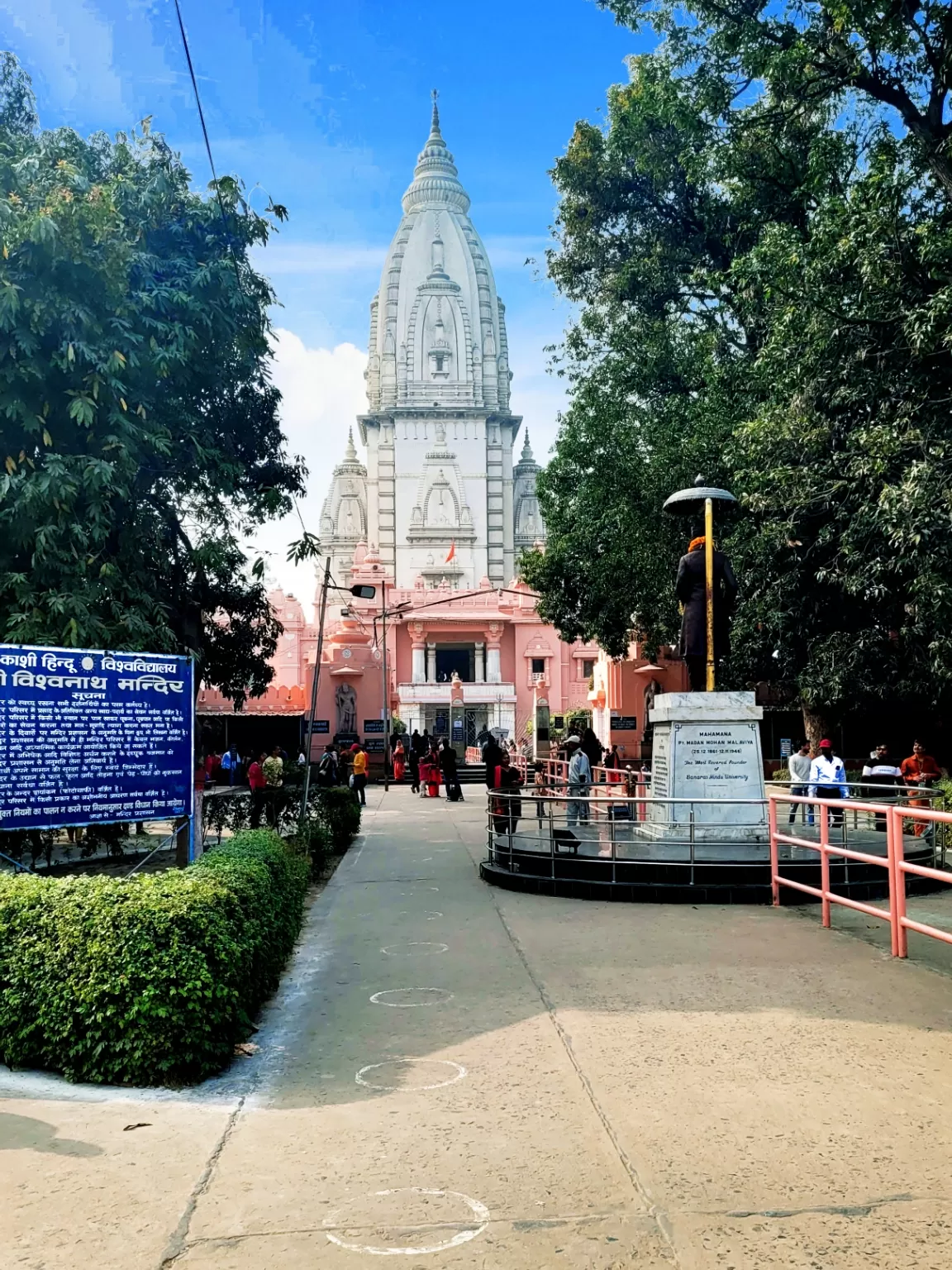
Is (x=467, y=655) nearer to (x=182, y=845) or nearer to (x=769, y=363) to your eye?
(x=769, y=363)

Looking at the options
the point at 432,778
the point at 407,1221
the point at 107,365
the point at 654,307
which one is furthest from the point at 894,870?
the point at 432,778

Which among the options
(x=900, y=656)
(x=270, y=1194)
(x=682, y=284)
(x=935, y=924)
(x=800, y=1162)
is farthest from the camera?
(x=682, y=284)

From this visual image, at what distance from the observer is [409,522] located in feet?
221

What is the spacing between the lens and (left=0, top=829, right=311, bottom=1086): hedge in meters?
4.32

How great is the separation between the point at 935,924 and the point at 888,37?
1088cm

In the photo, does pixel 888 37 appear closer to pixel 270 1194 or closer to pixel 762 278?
pixel 762 278

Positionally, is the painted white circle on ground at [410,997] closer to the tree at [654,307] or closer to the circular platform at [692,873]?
the circular platform at [692,873]

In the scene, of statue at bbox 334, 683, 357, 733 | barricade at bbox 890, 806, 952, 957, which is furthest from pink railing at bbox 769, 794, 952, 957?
statue at bbox 334, 683, 357, 733

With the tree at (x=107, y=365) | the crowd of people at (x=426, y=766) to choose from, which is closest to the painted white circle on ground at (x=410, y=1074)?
the tree at (x=107, y=365)

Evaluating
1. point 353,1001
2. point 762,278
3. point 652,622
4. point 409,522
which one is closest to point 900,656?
point 652,622

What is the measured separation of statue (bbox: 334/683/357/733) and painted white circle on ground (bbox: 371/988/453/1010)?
29222mm

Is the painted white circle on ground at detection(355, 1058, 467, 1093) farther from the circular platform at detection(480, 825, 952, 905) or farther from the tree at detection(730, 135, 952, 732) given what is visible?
the tree at detection(730, 135, 952, 732)

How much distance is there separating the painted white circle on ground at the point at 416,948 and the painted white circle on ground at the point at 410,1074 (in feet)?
7.69

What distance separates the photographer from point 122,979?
432 cm
